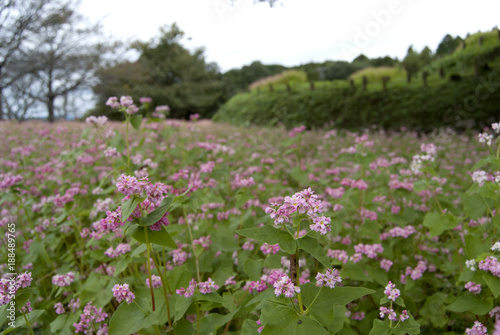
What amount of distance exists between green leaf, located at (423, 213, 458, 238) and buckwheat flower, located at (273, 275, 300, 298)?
1317mm

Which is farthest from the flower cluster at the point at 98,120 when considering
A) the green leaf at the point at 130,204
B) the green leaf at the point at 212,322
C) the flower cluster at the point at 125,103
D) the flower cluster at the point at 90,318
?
the green leaf at the point at 212,322

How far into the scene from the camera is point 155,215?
1.36m

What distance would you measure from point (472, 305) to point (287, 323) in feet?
3.64

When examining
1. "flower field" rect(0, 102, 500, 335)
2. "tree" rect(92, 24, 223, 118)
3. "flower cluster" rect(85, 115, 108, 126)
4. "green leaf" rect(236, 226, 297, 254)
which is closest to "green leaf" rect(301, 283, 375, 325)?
"flower field" rect(0, 102, 500, 335)

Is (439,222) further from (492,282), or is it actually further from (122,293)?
(122,293)

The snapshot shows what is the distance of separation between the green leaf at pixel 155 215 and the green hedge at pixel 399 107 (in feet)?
28.4

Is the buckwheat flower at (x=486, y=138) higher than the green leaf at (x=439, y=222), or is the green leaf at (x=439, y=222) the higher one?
the buckwheat flower at (x=486, y=138)

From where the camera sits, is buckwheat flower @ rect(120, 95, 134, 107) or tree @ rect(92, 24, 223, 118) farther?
tree @ rect(92, 24, 223, 118)

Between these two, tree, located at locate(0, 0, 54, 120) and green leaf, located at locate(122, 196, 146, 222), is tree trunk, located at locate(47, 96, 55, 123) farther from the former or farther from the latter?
green leaf, located at locate(122, 196, 146, 222)

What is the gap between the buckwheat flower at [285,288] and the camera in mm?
1181

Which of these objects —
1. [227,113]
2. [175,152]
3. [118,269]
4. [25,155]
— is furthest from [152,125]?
[227,113]

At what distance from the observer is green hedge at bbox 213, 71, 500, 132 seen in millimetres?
9031

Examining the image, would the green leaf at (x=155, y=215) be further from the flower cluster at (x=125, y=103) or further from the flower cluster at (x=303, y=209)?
the flower cluster at (x=125, y=103)

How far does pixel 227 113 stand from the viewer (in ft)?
52.2
